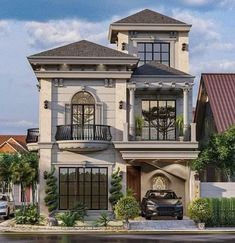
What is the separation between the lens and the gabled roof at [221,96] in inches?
1551

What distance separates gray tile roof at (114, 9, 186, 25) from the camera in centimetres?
3869

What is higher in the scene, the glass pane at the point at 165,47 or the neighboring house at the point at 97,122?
the glass pane at the point at 165,47

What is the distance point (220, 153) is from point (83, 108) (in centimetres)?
773

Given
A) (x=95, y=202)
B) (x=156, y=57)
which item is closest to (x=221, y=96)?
(x=156, y=57)

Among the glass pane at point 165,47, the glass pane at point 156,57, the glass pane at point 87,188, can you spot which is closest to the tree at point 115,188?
the glass pane at point 87,188

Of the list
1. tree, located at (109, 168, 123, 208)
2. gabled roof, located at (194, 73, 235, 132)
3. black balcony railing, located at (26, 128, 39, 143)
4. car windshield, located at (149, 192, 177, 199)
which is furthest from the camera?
gabled roof, located at (194, 73, 235, 132)

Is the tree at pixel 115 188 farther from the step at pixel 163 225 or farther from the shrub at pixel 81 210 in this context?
the step at pixel 163 225

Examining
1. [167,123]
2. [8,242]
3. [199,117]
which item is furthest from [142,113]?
[8,242]

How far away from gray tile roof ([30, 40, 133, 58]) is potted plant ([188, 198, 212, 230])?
8691mm

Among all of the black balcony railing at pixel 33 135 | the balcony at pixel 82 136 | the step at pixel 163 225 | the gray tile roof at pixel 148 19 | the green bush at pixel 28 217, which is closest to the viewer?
the step at pixel 163 225

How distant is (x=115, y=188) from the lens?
34.0m

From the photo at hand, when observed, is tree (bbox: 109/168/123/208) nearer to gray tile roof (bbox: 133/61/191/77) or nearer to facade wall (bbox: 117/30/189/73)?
gray tile roof (bbox: 133/61/191/77)

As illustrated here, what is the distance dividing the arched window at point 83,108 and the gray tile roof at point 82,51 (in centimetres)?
205

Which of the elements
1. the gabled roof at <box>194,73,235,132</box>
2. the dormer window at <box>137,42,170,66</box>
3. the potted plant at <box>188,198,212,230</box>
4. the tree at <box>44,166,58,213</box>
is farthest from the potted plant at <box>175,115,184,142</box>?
the tree at <box>44,166,58,213</box>
